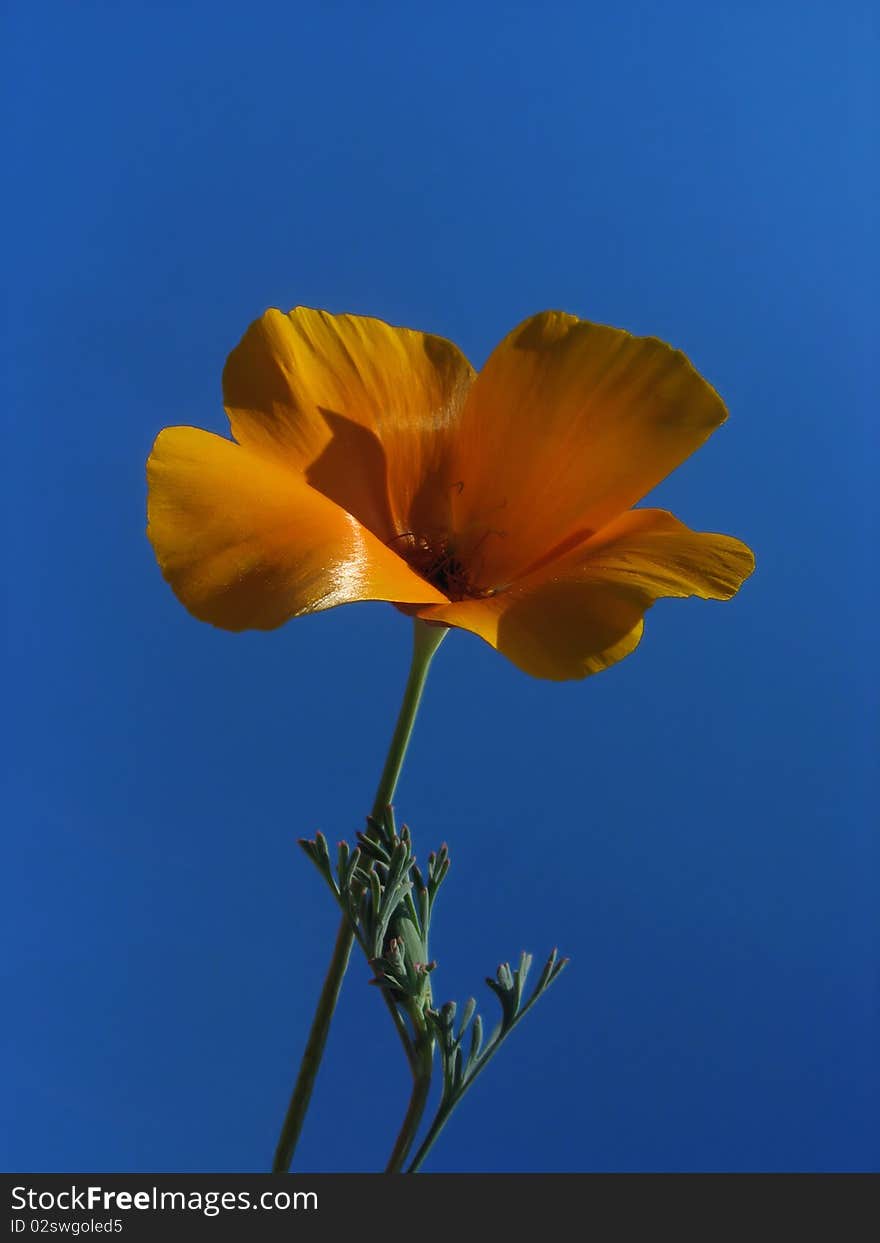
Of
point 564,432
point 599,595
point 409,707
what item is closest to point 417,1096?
point 409,707

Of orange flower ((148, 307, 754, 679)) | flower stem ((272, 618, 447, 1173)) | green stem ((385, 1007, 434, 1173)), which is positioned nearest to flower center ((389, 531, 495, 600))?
orange flower ((148, 307, 754, 679))

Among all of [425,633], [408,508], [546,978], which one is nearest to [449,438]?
[408,508]

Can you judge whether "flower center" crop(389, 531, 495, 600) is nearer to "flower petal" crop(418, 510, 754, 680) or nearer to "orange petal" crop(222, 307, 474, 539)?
"orange petal" crop(222, 307, 474, 539)

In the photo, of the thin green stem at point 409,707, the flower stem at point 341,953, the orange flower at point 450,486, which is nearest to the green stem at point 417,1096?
the flower stem at point 341,953
